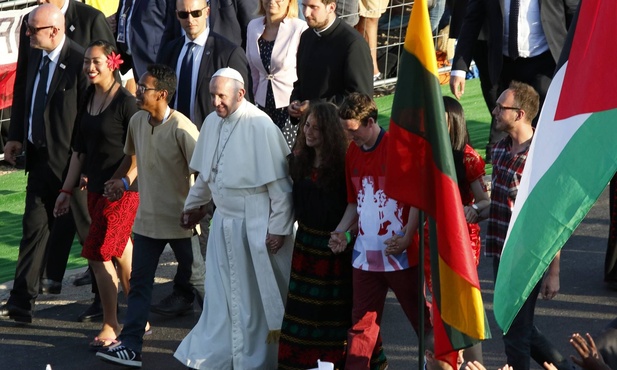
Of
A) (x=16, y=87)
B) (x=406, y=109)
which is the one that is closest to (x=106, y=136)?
(x=16, y=87)

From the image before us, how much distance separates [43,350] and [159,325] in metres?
0.78

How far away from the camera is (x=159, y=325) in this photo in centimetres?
894

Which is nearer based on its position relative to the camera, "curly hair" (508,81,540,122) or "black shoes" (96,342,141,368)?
"curly hair" (508,81,540,122)

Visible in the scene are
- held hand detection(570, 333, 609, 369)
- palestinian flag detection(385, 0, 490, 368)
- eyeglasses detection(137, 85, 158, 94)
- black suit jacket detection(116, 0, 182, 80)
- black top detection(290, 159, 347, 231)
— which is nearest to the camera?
palestinian flag detection(385, 0, 490, 368)

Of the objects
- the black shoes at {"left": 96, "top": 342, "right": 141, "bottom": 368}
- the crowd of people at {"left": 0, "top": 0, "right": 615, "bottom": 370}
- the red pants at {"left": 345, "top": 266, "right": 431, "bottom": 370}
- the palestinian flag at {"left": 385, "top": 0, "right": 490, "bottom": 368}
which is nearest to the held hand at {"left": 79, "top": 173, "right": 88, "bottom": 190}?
the crowd of people at {"left": 0, "top": 0, "right": 615, "bottom": 370}

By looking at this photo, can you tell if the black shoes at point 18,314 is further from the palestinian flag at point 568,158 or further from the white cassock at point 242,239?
the palestinian flag at point 568,158

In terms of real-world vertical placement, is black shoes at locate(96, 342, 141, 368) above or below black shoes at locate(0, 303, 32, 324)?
above

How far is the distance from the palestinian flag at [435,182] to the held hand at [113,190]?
3142mm

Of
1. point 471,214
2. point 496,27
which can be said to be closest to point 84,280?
point 496,27

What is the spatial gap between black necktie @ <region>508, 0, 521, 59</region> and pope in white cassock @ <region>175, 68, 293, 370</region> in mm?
2392

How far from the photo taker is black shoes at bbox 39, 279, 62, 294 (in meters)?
9.61

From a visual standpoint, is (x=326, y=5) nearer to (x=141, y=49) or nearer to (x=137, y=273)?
(x=137, y=273)

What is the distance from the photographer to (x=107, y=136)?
8.61 meters

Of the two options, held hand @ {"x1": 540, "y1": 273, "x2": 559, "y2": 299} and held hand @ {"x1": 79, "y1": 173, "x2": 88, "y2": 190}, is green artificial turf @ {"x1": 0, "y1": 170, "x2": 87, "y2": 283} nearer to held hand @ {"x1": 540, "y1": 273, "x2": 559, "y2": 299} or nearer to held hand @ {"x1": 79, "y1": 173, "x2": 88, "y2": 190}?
held hand @ {"x1": 79, "y1": 173, "x2": 88, "y2": 190}
